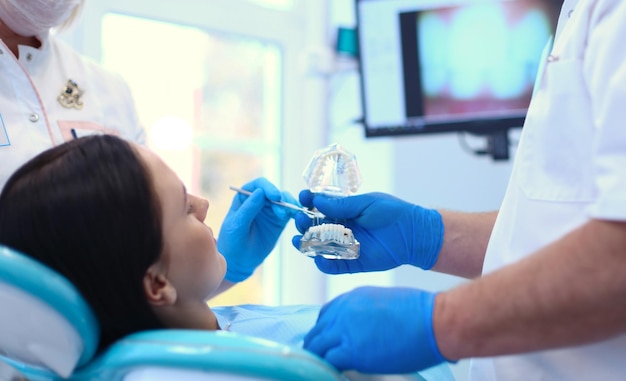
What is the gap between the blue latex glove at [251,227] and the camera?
1341 mm

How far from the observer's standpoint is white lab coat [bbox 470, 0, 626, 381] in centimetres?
74

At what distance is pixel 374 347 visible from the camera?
2.65 feet

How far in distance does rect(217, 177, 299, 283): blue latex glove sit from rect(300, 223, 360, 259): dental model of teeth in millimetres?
202

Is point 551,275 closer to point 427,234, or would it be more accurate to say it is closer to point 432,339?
point 432,339

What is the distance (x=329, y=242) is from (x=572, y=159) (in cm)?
45

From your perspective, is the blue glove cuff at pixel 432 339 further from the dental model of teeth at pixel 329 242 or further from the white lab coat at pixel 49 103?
the white lab coat at pixel 49 103

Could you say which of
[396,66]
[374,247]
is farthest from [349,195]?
[396,66]

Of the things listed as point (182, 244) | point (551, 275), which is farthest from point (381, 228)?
point (551, 275)

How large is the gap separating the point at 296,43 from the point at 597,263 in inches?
76.7

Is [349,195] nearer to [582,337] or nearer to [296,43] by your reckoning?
[582,337]

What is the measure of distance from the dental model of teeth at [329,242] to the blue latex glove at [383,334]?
270 mm

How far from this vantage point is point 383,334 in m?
0.81

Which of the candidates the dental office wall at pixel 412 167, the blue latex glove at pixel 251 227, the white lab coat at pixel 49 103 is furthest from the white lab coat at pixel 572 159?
the dental office wall at pixel 412 167

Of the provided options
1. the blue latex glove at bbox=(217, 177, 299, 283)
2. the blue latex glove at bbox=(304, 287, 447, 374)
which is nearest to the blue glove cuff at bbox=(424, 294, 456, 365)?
the blue latex glove at bbox=(304, 287, 447, 374)
